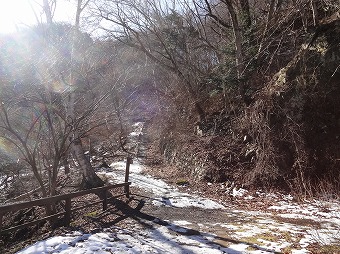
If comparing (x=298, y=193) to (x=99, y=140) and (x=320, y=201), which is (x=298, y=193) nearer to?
(x=320, y=201)

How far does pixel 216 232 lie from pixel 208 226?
591 mm

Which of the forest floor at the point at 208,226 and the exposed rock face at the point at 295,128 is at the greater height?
the exposed rock face at the point at 295,128

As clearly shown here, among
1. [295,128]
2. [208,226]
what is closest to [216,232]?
[208,226]

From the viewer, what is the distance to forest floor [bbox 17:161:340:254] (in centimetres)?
580

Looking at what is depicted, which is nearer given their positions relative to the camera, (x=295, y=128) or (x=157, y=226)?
(x=157, y=226)

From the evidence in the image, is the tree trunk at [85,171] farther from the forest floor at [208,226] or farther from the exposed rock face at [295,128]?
the exposed rock face at [295,128]

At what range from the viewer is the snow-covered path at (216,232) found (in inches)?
227

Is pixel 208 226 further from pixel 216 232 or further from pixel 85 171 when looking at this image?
pixel 85 171

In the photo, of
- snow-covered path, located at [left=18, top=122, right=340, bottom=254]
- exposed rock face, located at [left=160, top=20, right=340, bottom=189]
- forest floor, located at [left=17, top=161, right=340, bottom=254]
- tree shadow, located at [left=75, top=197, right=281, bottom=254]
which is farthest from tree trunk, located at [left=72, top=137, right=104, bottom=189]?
exposed rock face, located at [left=160, top=20, right=340, bottom=189]

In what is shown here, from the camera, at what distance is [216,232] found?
6.87m

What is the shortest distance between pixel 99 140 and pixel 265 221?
1775 cm

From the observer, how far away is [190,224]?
7652 millimetres

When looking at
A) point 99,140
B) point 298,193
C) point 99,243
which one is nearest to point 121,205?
point 99,243

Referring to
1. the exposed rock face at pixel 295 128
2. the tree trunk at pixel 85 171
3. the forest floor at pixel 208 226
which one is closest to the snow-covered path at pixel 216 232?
the forest floor at pixel 208 226
